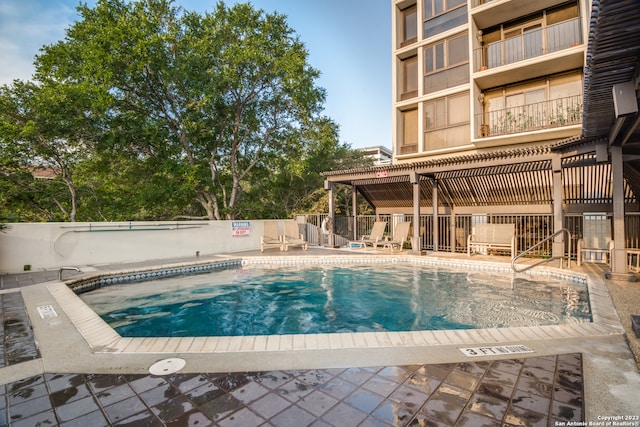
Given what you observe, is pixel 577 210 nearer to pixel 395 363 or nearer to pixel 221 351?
pixel 395 363

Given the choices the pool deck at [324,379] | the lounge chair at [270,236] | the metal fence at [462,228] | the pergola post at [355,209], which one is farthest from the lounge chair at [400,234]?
the pool deck at [324,379]

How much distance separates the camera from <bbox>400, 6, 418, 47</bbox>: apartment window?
14227 mm

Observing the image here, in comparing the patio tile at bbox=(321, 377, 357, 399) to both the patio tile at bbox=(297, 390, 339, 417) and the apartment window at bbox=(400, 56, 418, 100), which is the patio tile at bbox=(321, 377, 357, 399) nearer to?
the patio tile at bbox=(297, 390, 339, 417)

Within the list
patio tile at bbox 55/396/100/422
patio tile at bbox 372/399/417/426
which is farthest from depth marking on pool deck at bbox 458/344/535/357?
patio tile at bbox 55/396/100/422

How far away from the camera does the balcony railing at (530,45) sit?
33.9 ft

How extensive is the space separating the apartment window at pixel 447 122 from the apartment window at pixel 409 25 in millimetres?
3342

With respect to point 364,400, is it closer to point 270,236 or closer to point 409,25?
point 270,236

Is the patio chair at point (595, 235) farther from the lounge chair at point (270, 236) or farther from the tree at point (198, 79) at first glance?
the tree at point (198, 79)

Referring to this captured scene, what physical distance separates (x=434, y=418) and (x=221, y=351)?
1.87m

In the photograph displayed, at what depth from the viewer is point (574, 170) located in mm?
10406

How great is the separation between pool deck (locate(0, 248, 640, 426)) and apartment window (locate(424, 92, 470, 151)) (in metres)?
9.89

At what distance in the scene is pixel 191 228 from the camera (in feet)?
35.1

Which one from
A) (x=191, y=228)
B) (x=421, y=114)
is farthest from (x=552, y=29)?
(x=191, y=228)

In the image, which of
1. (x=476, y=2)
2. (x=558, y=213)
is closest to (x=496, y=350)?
(x=558, y=213)
